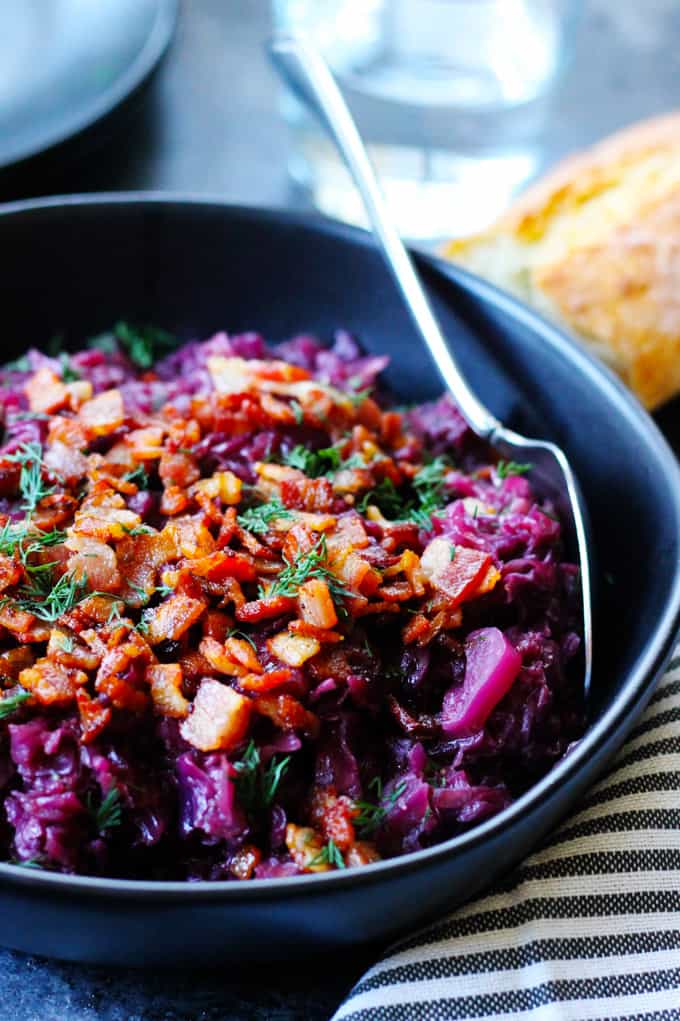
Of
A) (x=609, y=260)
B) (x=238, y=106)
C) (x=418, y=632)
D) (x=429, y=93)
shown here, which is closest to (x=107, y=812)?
(x=418, y=632)

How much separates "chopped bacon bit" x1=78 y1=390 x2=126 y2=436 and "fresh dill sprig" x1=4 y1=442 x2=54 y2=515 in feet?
0.51

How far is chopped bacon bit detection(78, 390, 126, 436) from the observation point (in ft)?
9.86

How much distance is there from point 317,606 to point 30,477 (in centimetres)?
83

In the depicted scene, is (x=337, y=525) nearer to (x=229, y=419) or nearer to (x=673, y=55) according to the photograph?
(x=229, y=419)

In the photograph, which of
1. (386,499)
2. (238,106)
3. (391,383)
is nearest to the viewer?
(386,499)

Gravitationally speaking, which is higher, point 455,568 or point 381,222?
point 381,222

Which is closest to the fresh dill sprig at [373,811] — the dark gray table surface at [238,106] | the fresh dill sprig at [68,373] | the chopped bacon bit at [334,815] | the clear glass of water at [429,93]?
the chopped bacon bit at [334,815]

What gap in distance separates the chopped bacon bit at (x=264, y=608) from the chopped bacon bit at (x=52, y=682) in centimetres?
36

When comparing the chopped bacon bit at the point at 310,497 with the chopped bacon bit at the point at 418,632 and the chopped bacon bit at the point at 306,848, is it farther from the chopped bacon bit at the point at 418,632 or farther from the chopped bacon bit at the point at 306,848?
the chopped bacon bit at the point at 306,848

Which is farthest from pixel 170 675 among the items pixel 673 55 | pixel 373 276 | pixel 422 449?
pixel 673 55

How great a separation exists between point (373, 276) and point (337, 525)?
113cm

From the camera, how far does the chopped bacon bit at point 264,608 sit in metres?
2.53

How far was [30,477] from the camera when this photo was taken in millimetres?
2848

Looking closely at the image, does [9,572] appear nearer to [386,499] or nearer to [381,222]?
Answer: [386,499]
